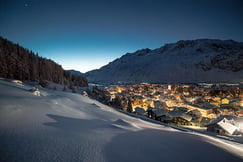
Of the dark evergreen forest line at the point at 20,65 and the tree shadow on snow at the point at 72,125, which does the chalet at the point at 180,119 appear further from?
the dark evergreen forest line at the point at 20,65

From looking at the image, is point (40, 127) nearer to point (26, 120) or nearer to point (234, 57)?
point (26, 120)

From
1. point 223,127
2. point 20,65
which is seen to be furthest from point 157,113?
point 20,65

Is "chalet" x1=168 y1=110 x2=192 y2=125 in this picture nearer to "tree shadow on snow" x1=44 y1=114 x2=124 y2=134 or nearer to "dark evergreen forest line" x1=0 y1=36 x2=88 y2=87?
"tree shadow on snow" x1=44 y1=114 x2=124 y2=134

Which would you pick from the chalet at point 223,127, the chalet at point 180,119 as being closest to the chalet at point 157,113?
the chalet at point 180,119

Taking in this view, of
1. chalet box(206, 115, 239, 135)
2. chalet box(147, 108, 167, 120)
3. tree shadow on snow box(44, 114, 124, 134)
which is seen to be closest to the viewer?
tree shadow on snow box(44, 114, 124, 134)

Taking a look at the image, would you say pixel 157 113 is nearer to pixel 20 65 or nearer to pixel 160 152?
pixel 160 152

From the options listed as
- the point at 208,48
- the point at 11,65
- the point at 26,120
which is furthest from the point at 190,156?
the point at 208,48

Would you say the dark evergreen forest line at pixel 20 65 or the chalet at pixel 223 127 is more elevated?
the dark evergreen forest line at pixel 20 65

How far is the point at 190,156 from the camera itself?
8.20 ft

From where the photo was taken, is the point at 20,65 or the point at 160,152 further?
the point at 20,65

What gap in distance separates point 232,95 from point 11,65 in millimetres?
77481

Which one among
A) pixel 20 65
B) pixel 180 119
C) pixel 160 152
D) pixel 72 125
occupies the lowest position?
pixel 180 119

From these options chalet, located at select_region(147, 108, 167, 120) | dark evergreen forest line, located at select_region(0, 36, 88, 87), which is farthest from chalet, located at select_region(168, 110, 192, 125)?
dark evergreen forest line, located at select_region(0, 36, 88, 87)

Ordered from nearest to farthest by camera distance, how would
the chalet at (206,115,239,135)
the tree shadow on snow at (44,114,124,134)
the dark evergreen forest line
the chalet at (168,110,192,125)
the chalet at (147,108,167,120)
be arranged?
the tree shadow on snow at (44,114,124,134)
the chalet at (206,115,239,135)
the chalet at (168,110,192,125)
the dark evergreen forest line
the chalet at (147,108,167,120)
